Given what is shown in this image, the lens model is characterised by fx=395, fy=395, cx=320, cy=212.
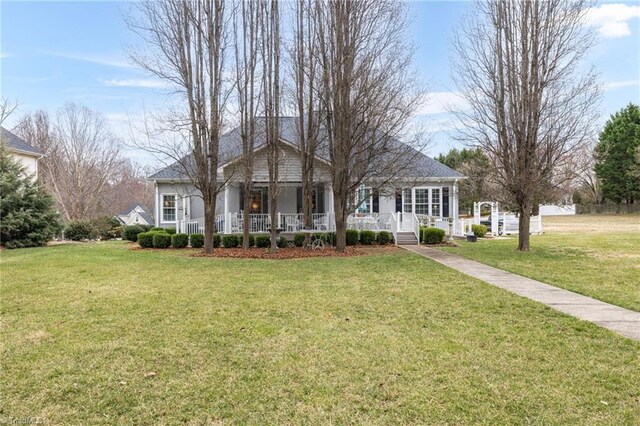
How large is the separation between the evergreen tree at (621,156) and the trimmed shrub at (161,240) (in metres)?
45.8

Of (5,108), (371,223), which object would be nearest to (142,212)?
(5,108)

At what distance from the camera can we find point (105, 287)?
769cm

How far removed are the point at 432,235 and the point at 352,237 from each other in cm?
345

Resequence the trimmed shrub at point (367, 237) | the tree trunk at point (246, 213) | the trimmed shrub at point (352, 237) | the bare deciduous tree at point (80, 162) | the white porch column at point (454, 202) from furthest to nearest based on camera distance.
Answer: the bare deciduous tree at point (80, 162) → the white porch column at point (454, 202) → the trimmed shrub at point (367, 237) → the trimmed shrub at point (352, 237) → the tree trunk at point (246, 213)

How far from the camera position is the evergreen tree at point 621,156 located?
44469 millimetres

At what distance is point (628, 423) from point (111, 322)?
5.50m

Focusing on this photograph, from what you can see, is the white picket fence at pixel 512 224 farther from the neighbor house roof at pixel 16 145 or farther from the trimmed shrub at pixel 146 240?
the neighbor house roof at pixel 16 145

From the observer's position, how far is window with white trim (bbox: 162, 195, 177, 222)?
21.1 m

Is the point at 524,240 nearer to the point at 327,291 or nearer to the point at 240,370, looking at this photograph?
the point at 327,291

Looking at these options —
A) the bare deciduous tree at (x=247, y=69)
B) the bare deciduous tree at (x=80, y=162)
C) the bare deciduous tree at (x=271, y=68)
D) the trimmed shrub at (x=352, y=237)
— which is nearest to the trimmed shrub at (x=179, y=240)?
the bare deciduous tree at (x=247, y=69)

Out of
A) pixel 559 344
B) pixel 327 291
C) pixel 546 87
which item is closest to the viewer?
pixel 559 344

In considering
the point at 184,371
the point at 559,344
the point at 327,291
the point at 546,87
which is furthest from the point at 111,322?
the point at 546,87

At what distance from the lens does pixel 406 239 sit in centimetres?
1747

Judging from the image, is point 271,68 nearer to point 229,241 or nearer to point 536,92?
point 229,241
